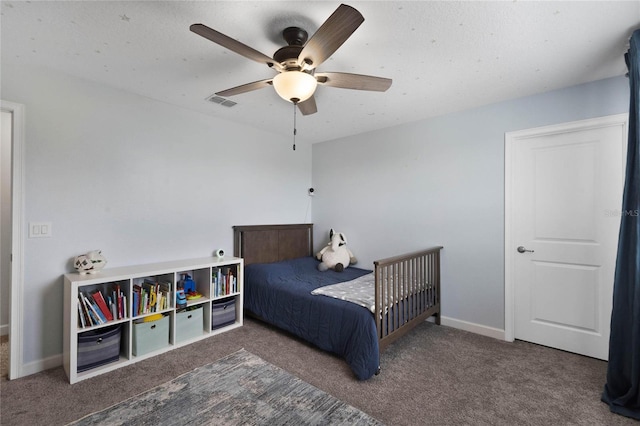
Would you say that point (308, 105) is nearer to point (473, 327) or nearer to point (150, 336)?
point (150, 336)

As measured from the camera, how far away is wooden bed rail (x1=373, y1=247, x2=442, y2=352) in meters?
2.20

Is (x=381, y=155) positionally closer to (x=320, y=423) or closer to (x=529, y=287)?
(x=529, y=287)

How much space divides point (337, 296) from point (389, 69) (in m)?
1.82

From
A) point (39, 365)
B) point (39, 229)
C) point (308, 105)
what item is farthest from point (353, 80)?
point (39, 365)

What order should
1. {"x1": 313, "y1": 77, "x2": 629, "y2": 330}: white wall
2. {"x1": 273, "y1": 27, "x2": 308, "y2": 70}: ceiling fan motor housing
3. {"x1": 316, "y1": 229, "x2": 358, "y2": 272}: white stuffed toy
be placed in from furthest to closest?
{"x1": 316, "y1": 229, "x2": 358, "y2": 272}: white stuffed toy
{"x1": 313, "y1": 77, "x2": 629, "y2": 330}: white wall
{"x1": 273, "y1": 27, "x2": 308, "y2": 70}: ceiling fan motor housing

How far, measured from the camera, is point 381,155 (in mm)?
3521

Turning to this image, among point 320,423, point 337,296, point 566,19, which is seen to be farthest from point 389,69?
point 320,423

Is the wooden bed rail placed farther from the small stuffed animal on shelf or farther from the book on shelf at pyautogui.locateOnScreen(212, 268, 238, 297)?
the small stuffed animal on shelf

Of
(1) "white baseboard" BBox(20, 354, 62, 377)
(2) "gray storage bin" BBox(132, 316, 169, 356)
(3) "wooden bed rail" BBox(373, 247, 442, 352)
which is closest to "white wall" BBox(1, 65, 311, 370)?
(1) "white baseboard" BBox(20, 354, 62, 377)

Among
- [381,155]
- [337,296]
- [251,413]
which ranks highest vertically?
[381,155]

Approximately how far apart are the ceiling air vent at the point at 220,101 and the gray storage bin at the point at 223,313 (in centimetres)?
195

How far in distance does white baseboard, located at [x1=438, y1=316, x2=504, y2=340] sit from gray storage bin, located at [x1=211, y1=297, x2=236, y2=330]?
2188 millimetres

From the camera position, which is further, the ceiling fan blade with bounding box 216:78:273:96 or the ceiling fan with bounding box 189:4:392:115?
the ceiling fan blade with bounding box 216:78:273:96

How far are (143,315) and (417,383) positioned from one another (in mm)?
2145
